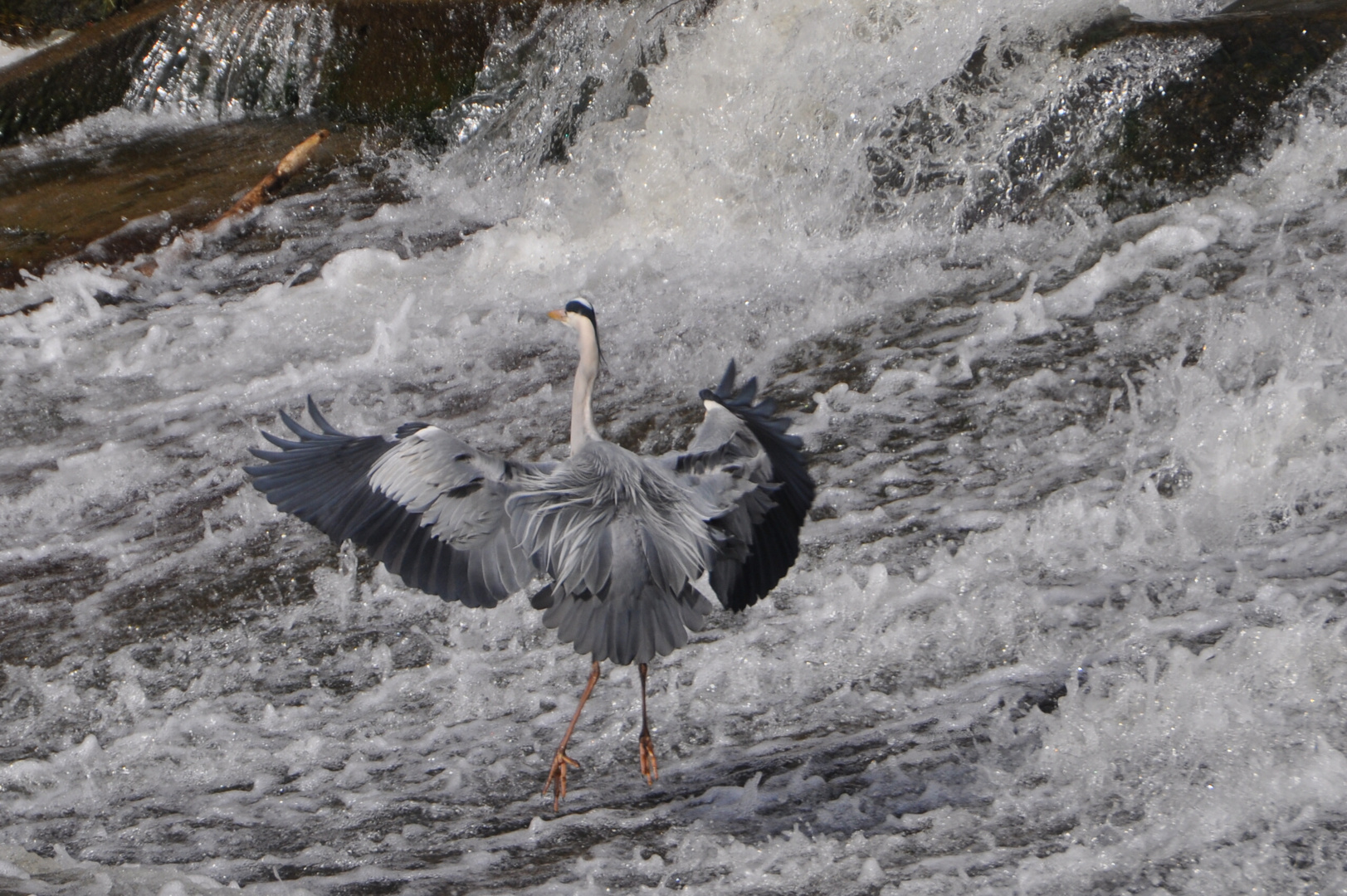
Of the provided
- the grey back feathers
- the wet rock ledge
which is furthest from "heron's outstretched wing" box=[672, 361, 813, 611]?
the wet rock ledge

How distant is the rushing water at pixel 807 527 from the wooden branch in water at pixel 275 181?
0.56 feet

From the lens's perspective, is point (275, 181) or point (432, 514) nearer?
point (432, 514)

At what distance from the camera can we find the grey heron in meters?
3.30

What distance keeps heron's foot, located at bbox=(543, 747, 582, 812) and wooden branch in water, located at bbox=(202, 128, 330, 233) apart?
496cm

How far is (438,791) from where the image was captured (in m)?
3.46

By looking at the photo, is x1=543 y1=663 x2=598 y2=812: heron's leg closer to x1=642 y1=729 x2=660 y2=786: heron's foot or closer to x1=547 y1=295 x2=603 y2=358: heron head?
x1=642 y1=729 x2=660 y2=786: heron's foot

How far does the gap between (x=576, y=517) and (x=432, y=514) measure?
402mm

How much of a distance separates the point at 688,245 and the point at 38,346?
3336mm

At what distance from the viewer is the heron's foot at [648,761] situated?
132 inches

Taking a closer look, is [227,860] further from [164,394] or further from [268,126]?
[268,126]

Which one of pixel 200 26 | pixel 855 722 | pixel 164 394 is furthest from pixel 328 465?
pixel 200 26

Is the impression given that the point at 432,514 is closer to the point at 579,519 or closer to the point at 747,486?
→ the point at 579,519

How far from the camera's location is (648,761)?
3.36 meters

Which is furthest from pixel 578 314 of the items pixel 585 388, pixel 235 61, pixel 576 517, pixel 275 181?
pixel 235 61
